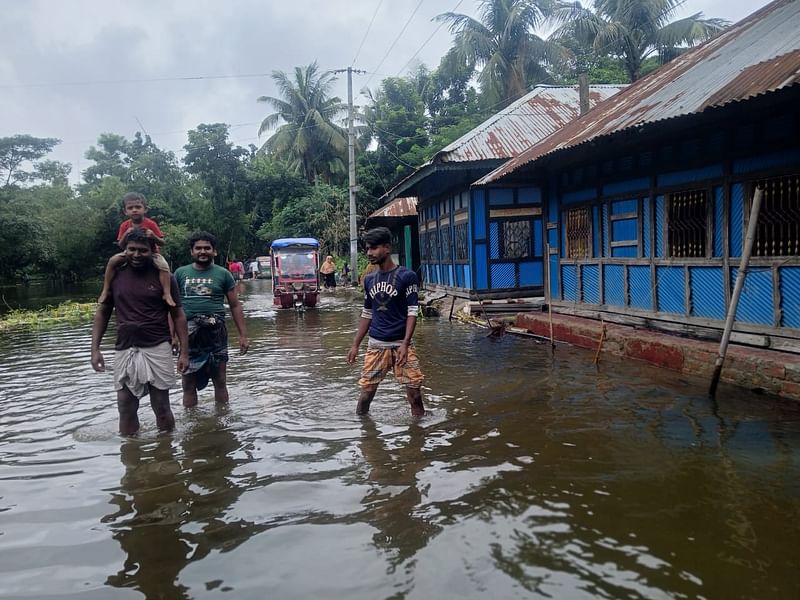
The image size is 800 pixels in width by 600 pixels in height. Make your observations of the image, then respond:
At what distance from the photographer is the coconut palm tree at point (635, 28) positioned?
85.7 ft

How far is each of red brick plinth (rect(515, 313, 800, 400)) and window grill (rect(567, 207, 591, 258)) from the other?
4.37 feet

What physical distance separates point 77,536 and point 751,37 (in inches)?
419

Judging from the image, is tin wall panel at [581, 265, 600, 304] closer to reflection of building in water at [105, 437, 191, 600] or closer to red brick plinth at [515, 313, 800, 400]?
red brick plinth at [515, 313, 800, 400]

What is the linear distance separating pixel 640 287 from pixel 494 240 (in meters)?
6.13

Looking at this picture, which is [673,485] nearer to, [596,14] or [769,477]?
[769,477]

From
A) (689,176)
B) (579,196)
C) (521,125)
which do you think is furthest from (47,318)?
(689,176)

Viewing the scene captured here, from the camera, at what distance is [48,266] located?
49375 millimetres

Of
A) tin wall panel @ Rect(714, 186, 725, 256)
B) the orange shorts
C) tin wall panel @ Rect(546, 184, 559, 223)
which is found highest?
tin wall panel @ Rect(546, 184, 559, 223)

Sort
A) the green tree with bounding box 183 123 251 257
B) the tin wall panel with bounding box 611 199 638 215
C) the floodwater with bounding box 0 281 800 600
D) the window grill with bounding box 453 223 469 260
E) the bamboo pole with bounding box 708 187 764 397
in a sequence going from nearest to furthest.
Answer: the floodwater with bounding box 0 281 800 600, the bamboo pole with bounding box 708 187 764 397, the tin wall panel with bounding box 611 199 638 215, the window grill with bounding box 453 223 469 260, the green tree with bounding box 183 123 251 257

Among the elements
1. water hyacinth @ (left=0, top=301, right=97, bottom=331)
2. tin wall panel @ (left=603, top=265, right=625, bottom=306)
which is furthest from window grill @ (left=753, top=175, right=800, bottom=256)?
water hyacinth @ (left=0, top=301, right=97, bottom=331)

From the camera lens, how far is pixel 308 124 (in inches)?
1599

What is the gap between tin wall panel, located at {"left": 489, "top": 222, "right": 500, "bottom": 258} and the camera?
1587 centimetres

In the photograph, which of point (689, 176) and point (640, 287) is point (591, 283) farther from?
point (689, 176)

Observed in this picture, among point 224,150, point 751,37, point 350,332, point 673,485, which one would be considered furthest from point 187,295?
point 224,150
